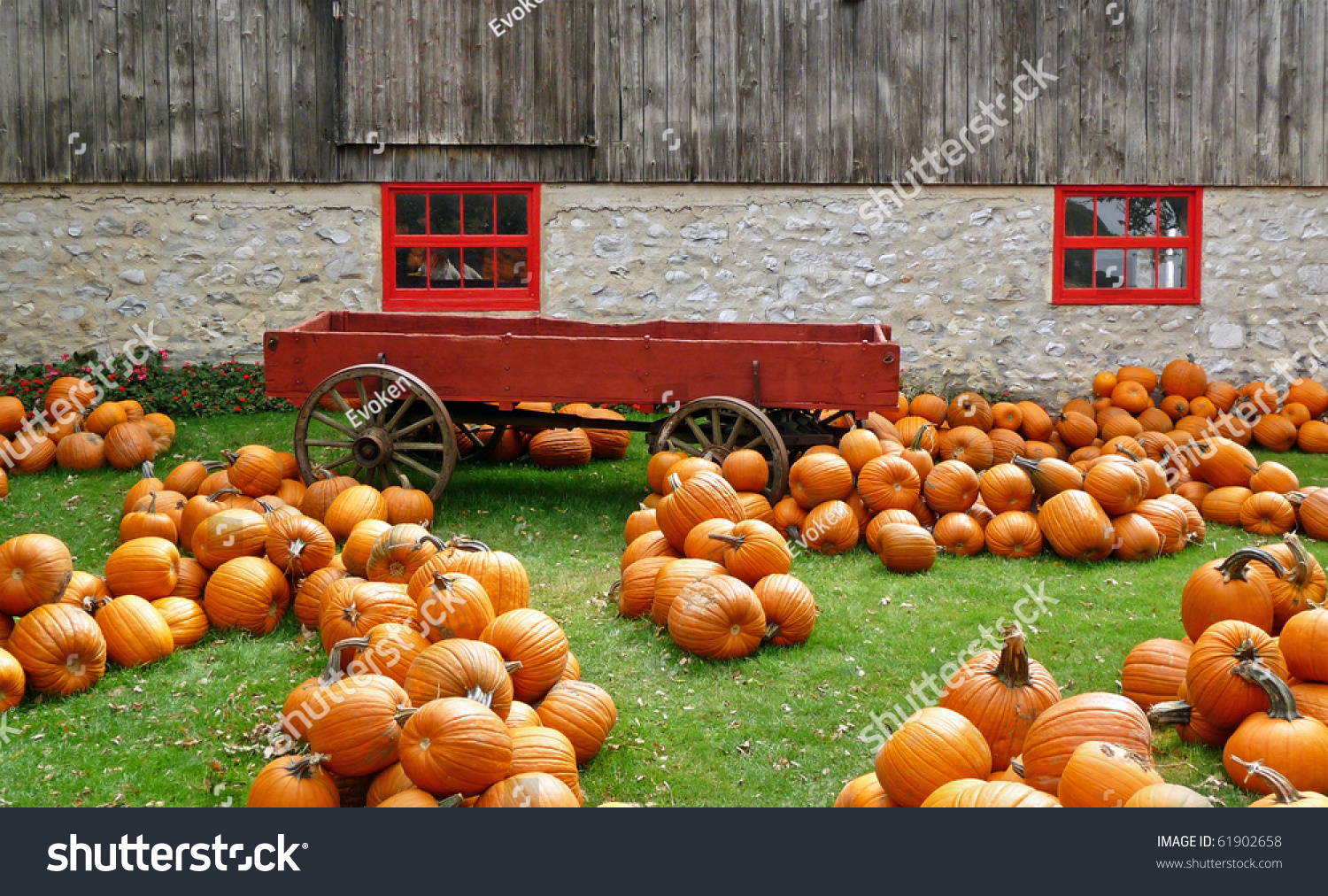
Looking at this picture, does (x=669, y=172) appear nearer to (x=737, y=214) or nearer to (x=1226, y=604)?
(x=737, y=214)

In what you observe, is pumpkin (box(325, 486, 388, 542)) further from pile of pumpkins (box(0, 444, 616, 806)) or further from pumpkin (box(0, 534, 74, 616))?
pumpkin (box(0, 534, 74, 616))

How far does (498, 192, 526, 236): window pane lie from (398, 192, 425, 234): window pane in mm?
781

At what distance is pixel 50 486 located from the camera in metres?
7.80

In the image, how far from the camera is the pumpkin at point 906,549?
595 cm

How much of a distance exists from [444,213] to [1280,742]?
915cm

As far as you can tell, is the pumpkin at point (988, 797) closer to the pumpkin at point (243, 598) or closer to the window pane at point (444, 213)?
the pumpkin at point (243, 598)

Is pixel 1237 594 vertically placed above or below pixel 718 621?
above

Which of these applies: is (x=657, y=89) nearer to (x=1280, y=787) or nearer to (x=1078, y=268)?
(x=1078, y=268)

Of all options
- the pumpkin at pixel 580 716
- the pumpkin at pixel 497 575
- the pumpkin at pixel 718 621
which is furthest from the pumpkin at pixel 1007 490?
the pumpkin at pixel 580 716

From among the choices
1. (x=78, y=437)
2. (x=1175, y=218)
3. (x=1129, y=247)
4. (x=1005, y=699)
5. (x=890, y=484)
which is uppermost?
(x=1175, y=218)

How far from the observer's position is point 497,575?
14.8ft

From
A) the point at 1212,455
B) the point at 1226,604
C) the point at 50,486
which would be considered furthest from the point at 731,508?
the point at 50,486

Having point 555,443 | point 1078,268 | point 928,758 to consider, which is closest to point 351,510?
point 555,443

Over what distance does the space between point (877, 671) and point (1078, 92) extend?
8151 millimetres
